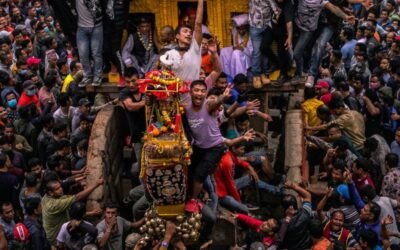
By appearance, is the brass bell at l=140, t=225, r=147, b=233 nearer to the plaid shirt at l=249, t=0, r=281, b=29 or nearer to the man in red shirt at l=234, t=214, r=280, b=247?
the man in red shirt at l=234, t=214, r=280, b=247

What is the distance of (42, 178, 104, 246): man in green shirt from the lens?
13.6 metres

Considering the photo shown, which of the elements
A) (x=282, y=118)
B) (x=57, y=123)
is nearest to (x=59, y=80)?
(x=57, y=123)

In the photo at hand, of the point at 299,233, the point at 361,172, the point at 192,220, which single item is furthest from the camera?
the point at 361,172

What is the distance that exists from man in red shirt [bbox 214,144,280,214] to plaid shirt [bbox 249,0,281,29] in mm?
2371

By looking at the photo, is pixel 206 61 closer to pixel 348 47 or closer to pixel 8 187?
pixel 8 187

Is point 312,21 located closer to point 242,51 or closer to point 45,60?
point 242,51

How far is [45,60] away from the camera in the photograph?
1984 cm

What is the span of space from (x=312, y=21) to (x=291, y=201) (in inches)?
151

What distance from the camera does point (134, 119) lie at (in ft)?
48.0

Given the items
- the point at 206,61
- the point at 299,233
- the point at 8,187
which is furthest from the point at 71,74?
the point at 299,233

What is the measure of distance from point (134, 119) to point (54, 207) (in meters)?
1.81

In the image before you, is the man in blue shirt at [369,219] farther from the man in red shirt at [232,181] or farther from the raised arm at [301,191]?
the man in red shirt at [232,181]

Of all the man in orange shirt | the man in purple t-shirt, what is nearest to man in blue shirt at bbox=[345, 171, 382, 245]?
the man in purple t-shirt

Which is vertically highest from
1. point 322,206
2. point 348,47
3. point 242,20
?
point 242,20
